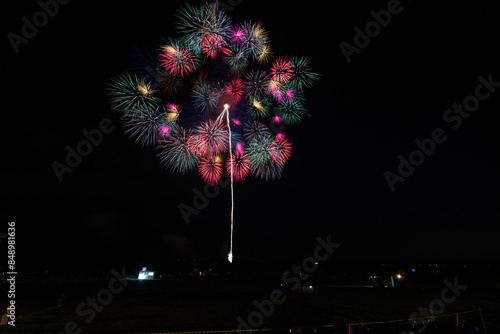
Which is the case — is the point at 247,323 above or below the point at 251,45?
below

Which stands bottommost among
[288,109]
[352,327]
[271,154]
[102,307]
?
[352,327]

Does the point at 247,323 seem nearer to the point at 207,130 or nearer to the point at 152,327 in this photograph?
the point at 152,327

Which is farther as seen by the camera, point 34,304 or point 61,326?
point 34,304

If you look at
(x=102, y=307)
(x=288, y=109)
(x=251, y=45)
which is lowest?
(x=102, y=307)

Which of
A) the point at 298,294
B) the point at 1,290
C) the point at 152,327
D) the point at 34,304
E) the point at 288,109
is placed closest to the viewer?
the point at 152,327

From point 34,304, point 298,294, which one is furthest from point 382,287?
point 34,304

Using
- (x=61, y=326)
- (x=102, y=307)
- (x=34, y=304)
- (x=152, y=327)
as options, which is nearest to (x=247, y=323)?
(x=152, y=327)

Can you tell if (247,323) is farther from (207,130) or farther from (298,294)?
(298,294)

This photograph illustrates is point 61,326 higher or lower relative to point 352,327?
higher

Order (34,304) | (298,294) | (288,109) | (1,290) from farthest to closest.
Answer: (1,290), (298,294), (34,304), (288,109)
